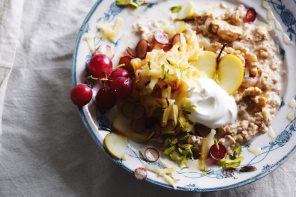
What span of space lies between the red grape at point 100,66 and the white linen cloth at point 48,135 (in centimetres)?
23

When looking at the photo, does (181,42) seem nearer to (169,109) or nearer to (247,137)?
(169,109)

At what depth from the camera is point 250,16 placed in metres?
2.45

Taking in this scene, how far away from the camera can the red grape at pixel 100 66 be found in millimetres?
2160

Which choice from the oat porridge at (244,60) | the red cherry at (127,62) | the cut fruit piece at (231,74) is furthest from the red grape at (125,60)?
the cut fruit piece at (231,74)

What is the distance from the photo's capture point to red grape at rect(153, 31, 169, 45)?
7.54 ft

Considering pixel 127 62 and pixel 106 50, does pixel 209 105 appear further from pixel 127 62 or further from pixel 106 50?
pixel 106 50

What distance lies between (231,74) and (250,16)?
0.37 metres

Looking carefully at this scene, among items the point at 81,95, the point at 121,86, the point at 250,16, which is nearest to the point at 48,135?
the point at 81,95

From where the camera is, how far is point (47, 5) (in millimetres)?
2492

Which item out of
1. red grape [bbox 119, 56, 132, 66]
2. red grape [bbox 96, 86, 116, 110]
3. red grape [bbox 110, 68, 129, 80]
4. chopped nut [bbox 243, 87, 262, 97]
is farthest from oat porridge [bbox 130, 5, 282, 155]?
red grape [bbox 96, 86, 116, 110]

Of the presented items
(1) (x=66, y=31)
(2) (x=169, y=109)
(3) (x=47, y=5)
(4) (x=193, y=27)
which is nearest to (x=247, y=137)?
→ (2) (x=169, y=109)

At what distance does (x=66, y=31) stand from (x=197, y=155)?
2.91 feet

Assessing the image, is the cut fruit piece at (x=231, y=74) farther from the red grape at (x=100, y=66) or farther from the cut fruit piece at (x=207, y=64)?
the red grape at (x=100, y=66)

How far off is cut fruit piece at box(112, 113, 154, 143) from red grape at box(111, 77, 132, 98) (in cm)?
11
